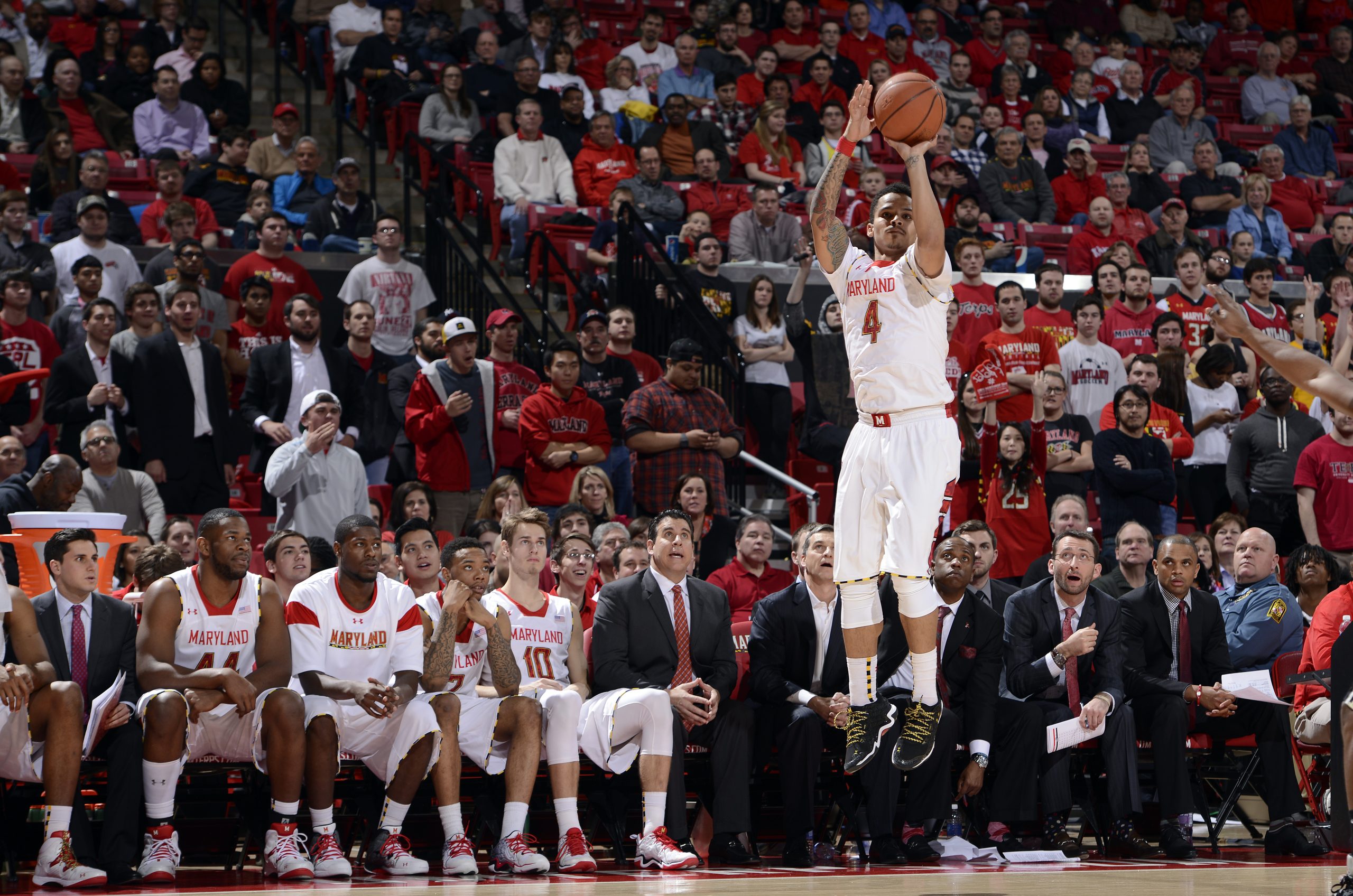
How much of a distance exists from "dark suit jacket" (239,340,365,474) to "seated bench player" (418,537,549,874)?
269cm

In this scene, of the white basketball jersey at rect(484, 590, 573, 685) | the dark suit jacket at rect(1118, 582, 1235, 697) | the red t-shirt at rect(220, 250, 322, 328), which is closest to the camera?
the white basketball jersey at rect(484, 590, 573, 685)

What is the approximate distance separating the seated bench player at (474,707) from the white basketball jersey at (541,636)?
3.6 inches

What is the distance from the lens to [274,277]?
35.8 feet

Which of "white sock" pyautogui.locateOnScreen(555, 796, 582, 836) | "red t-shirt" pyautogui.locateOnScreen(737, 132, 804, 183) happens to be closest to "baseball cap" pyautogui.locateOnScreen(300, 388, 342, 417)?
"white sock" pyautogui.locateOnScreen(555, 796, 582, 836)

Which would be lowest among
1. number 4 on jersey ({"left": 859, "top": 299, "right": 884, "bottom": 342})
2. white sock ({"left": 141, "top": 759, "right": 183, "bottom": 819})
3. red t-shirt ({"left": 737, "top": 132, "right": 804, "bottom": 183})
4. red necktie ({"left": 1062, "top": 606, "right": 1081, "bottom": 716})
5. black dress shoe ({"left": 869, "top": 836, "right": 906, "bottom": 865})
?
black dress shoe ({"left": 869, "top": 836, "right": 906, "bottom": 865})

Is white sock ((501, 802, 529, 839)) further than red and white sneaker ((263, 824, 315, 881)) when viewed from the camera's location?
Yes

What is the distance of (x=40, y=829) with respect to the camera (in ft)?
22.7

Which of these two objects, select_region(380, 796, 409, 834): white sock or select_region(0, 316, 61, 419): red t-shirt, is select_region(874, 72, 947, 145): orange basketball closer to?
select_region(380, 796, 409, 834): white sock

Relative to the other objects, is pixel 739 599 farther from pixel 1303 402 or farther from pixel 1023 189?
pixel 1023 189

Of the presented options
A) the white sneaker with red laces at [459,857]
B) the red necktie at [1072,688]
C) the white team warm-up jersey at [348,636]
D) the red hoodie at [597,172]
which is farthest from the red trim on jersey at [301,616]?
the red hoodie at [597,172]

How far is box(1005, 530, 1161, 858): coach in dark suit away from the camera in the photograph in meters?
7.61

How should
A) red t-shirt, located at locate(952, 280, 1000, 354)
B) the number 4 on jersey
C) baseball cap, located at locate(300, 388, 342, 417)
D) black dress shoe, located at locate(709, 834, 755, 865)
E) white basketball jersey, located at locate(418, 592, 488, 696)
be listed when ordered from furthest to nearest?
red t-shirt, located at locate(952, 280, 1000, 354) < baseball cap, located at locate(300, 388, 342, 417) < white basketball jersey, located at locate(418, 592, 488, 696) < black dress shoe, located at locate(709, 834, 755, 865) < the number 4 on jersey

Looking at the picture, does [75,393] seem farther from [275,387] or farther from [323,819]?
[323,819]

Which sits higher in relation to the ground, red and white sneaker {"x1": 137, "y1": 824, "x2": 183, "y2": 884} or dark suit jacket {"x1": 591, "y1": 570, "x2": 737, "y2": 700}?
dark suit jacket {"x1": 591, "y1": 570, "x2": 737, "y2": 700}
